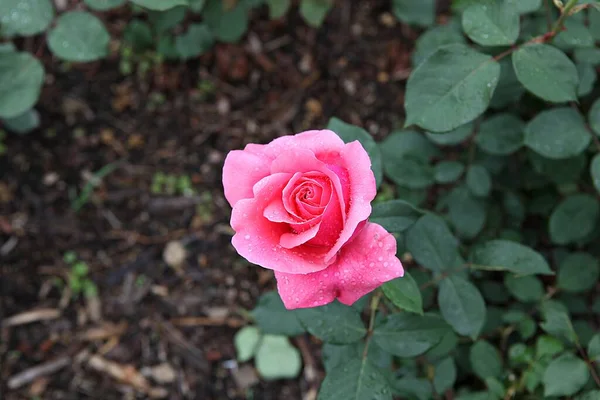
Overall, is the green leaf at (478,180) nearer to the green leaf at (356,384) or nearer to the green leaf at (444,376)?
the green leaf at (444,376)

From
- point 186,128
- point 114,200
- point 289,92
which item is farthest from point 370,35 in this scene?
point 114,200

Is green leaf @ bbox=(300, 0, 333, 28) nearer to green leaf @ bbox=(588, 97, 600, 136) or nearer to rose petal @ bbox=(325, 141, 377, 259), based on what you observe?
green leaf @ bbox=(588, 97, 600, 136)

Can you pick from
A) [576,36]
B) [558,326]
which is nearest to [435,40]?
[576,36]

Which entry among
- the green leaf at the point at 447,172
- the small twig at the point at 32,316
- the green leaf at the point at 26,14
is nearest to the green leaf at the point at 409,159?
the green leaf at the point at 447,172

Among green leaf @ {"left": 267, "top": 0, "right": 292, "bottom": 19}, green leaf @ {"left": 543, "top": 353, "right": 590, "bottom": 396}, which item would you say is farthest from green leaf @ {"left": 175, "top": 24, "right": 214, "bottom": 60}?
green leaf @ {"left": 543, "top": 353, "right": 590, "bottom": 396}

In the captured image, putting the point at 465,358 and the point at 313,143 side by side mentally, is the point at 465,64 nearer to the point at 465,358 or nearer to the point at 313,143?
the point at 313,143
